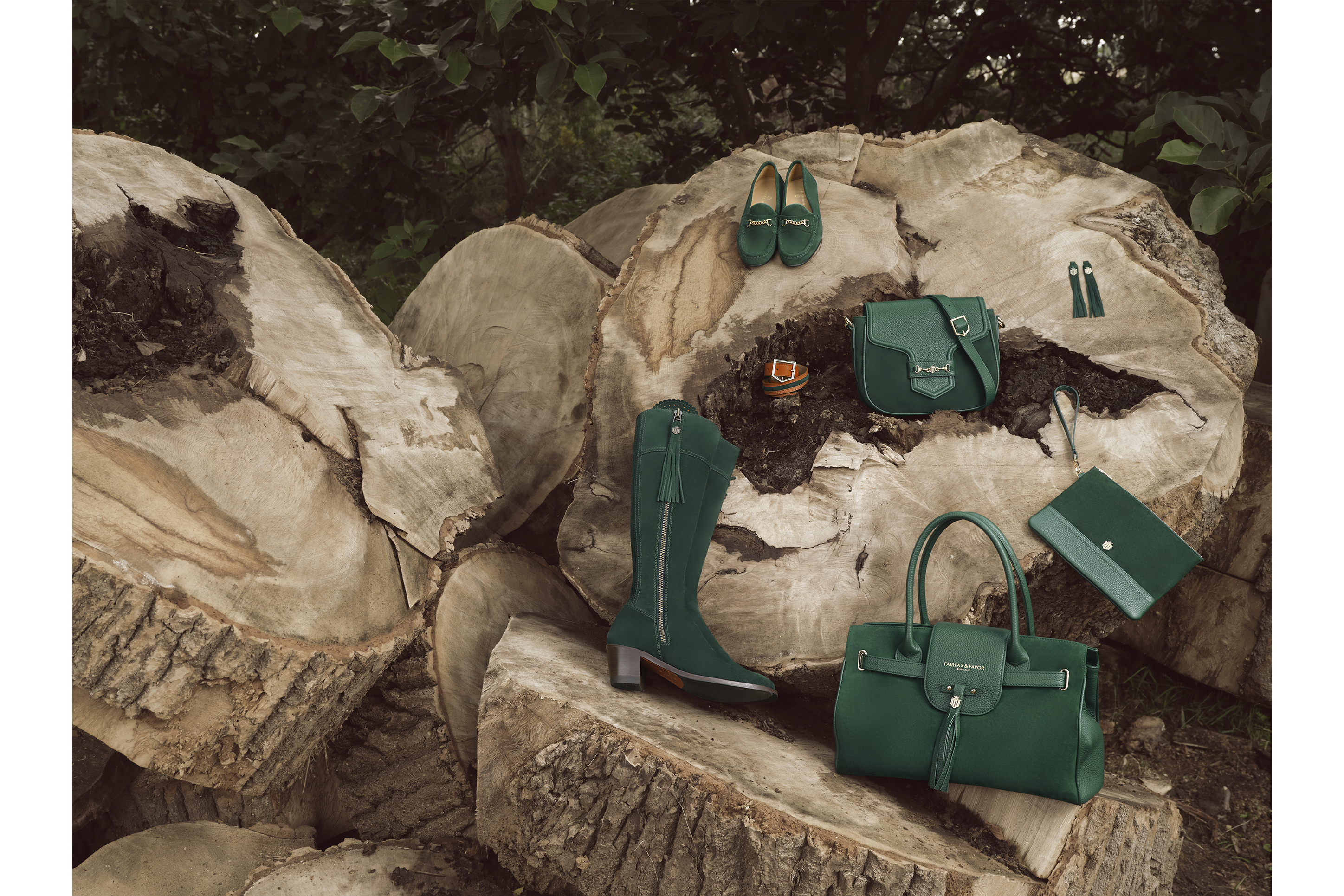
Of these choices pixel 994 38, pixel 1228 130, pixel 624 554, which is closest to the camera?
pixel 624 554

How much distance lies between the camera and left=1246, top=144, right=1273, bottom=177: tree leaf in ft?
6.31

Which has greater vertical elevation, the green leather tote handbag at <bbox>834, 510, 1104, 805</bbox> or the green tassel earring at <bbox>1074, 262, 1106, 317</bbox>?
the green tassel earring at <bbox>1074, 262, 1106, 317</bbox>

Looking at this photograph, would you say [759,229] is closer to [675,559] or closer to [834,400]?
[834,400]

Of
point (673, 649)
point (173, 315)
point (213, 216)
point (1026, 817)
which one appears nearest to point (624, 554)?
point (673, 649)

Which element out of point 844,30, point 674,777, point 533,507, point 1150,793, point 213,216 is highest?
point 844,30

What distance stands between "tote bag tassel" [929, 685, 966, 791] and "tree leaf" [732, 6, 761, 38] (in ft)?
6.60

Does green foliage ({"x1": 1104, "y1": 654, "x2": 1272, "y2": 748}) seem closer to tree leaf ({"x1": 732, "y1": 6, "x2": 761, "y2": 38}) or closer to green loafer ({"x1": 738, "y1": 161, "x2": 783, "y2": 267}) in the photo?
green loafer ({"x1": 738, "y1": 161, "x2": 783, "y2": 267})

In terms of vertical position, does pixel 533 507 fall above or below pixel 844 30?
below

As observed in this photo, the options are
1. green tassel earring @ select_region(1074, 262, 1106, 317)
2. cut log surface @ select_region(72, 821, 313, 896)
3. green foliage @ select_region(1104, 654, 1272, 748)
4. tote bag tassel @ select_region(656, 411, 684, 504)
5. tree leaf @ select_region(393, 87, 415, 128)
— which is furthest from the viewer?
tree leaf @ select_region(393, 87, 415, 128)

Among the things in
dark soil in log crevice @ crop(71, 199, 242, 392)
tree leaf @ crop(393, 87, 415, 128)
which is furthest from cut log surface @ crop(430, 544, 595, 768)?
tree leaf @ crop(393, 87, 415, 128)

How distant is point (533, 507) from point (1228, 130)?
1.88 metres

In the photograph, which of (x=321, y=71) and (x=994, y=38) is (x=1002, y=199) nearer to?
(x=994, y=38)

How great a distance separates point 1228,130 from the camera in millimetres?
1963

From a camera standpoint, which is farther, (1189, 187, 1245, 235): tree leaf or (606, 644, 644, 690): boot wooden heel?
(1189, 187, 1245, 235): tree leaf
